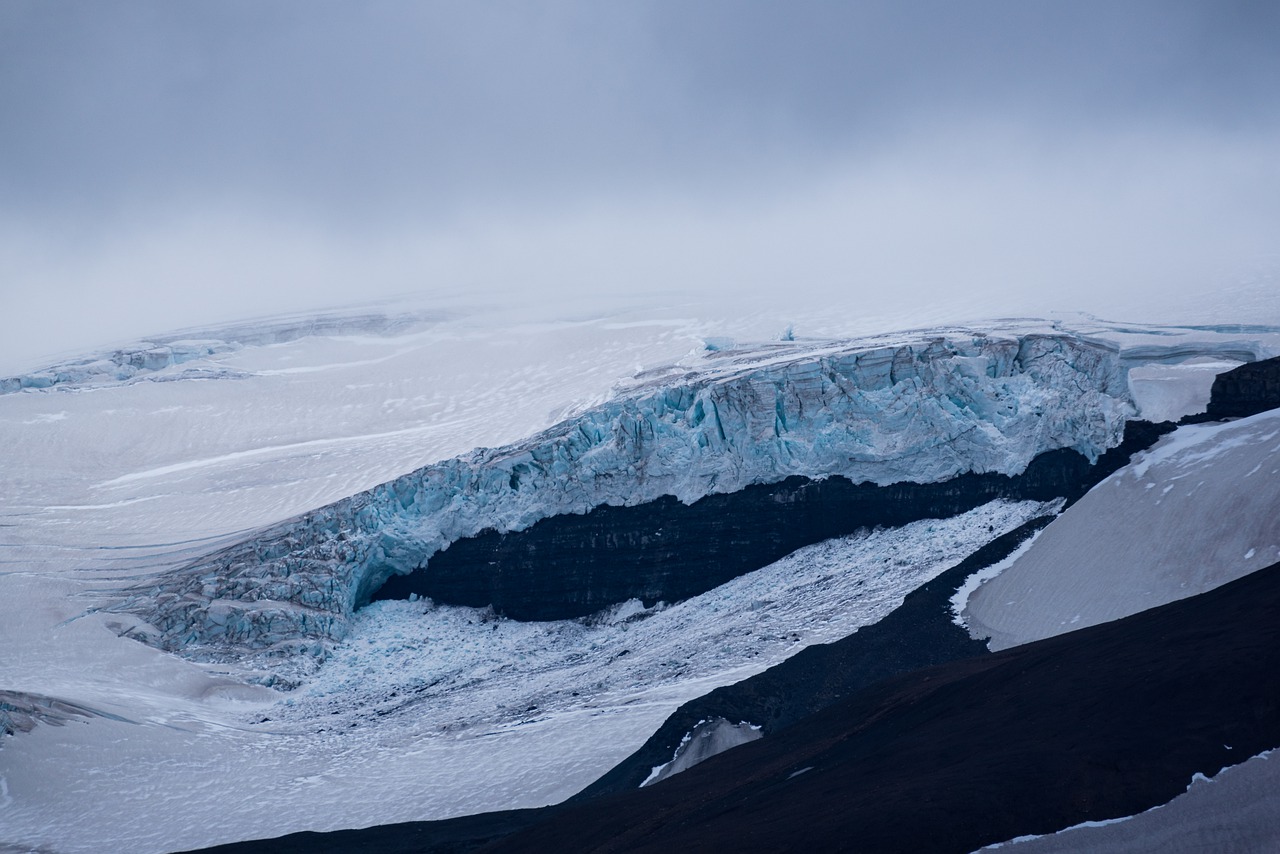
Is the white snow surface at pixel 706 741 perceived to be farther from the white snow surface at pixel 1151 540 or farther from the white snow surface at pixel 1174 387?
the white snow surface at pixel 1174 387

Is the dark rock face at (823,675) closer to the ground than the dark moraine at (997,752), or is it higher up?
closer to the ground

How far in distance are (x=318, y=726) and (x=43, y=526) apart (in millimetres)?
13001

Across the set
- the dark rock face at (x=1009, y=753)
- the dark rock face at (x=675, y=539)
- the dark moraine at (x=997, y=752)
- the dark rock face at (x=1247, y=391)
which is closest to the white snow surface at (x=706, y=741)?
the dark moraine at (x=997, y=752)

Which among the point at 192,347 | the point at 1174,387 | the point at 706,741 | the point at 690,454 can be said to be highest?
the point at 192,347

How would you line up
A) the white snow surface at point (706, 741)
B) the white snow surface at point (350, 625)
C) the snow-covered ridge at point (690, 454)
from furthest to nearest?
1. the snow-covered ridge at point (690, 454)
2. the white snow surface at point (350, 625)
3. the white snow surface at point (706, 741)

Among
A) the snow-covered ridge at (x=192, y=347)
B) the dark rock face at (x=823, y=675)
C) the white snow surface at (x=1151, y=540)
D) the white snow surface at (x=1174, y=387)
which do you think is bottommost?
the dark rock face at (x=823, y=675)

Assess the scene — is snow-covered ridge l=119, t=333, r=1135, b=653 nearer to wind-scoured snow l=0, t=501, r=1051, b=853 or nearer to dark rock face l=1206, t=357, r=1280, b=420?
wind-scoured snow l=0, t=501, r=1051, b=853

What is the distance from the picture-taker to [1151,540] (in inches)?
830

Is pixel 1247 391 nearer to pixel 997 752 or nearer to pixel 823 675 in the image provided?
pixel 823 675

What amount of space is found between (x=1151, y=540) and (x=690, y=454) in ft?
38.6

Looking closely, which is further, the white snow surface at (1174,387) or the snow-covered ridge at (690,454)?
the white snow surface at (1174,387)

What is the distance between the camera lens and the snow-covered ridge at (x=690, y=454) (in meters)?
27.6

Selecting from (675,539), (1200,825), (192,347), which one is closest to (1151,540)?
(675,539)

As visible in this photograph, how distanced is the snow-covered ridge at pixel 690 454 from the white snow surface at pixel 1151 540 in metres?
4.30
